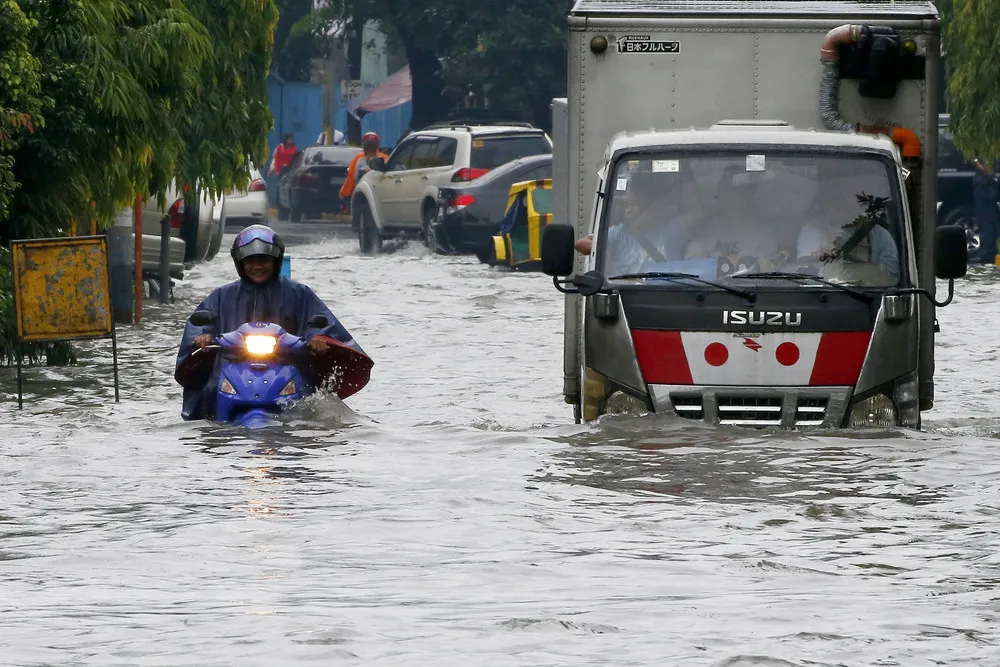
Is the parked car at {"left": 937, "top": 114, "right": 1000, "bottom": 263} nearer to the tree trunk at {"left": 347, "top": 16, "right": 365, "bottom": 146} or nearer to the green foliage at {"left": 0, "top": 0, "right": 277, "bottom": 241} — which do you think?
the green foliage at {"left": 0, "top": 0, "right": 277, "bottom": 241}

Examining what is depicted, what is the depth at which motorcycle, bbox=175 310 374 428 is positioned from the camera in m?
11.8

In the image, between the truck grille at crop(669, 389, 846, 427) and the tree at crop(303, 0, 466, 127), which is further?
the tree at crop(303, 0, 466, 127)

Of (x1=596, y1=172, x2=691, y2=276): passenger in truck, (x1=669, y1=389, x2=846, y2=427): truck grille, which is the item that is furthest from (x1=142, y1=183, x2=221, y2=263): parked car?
(x1=669, y1=389, x2=846, y2=427): truck grille

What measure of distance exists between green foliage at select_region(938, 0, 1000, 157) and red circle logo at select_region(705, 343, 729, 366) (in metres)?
17.2

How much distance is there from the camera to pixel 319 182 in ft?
151

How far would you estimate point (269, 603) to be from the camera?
25.7ft

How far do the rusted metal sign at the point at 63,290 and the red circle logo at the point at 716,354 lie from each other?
5.19 meters

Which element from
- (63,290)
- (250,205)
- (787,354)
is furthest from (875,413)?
(250,205)

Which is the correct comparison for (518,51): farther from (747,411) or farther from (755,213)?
(747,411)

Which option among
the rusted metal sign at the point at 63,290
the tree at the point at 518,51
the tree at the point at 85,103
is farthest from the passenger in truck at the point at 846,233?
the tree at the point at 518,51

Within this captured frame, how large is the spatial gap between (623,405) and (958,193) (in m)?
18.7

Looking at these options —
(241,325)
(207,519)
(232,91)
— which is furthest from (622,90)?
(232,91)

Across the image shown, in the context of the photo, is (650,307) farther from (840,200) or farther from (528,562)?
(528,562)

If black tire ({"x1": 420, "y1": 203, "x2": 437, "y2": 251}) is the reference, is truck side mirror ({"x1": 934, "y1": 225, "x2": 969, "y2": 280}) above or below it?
above
